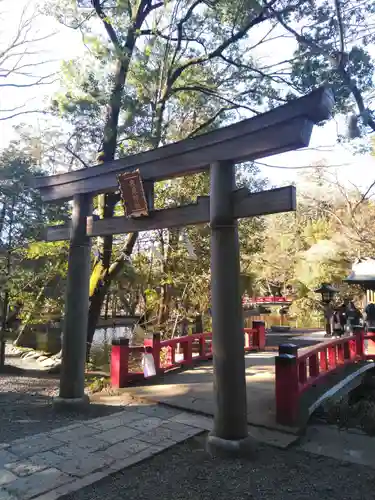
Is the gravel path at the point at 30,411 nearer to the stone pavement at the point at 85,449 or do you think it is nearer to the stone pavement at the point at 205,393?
the stone pavement at the point at 85,449

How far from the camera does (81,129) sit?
10.8 m

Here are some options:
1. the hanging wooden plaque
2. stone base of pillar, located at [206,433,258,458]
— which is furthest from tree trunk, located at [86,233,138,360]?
stone base of pillar, located at [206,433,258,458]

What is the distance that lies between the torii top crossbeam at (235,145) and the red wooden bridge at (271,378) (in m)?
2.91

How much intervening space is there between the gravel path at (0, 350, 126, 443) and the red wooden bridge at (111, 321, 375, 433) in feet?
3.97

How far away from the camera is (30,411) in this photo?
5973 millimetres

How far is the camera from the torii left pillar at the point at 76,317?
588 centimetres

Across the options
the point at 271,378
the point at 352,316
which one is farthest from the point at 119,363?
the point at 352,316

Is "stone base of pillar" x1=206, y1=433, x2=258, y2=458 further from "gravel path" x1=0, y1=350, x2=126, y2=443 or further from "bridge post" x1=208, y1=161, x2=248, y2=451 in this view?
"gravel path" x1=0, y1=350, x2=126, y2=443

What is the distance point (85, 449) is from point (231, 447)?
166cm

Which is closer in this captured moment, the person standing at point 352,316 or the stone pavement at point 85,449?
the stone pavement at point 85,449

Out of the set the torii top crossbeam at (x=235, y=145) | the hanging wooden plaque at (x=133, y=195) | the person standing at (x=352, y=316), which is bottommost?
the person standing at (x=352, y=316)

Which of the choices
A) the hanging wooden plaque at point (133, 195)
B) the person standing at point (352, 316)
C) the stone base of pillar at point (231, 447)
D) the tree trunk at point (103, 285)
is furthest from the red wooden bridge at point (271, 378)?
the person standing at point (352, 316)

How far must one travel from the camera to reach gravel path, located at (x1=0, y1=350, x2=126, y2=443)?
508 centimetres

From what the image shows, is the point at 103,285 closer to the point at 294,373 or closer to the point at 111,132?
the point at 111,132
